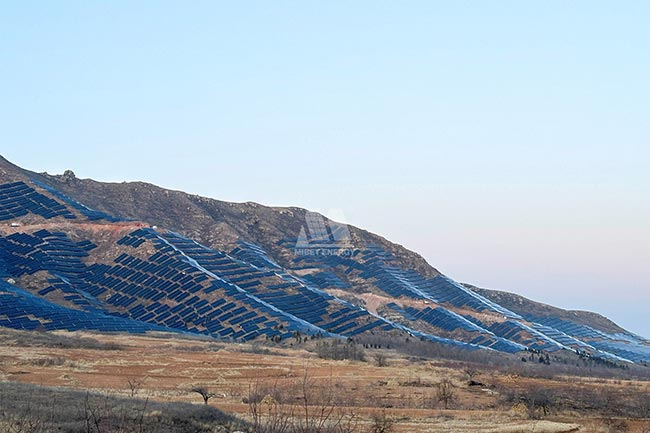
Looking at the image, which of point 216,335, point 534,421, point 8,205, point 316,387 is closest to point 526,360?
point 216,335

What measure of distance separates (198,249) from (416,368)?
3995 centimetres

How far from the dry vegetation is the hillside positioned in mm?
9356

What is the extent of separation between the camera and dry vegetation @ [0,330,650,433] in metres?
15.5

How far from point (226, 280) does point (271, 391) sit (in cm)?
4408

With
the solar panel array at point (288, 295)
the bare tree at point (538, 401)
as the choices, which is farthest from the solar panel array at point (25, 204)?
the bare tree at point (538, 401)

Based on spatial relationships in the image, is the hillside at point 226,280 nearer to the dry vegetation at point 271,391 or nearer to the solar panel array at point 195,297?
the solar panel array at point 195,297

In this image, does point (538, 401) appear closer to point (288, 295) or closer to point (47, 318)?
point (47, 318)

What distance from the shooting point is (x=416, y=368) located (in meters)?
41.8

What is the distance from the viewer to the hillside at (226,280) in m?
60.2

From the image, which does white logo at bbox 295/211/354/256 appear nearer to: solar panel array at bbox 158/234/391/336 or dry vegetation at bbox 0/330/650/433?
solar panel array at bbox 158/234/391/336

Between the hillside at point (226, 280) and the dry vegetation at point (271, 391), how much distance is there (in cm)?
936

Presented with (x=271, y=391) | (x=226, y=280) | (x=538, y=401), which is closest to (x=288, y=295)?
(x=226, y=280)

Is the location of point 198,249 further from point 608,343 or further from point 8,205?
point 608,343

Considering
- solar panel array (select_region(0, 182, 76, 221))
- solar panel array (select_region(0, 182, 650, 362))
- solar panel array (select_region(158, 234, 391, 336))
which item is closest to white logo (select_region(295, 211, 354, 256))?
solar panel array (select_region(0, 182, 650, 362))
